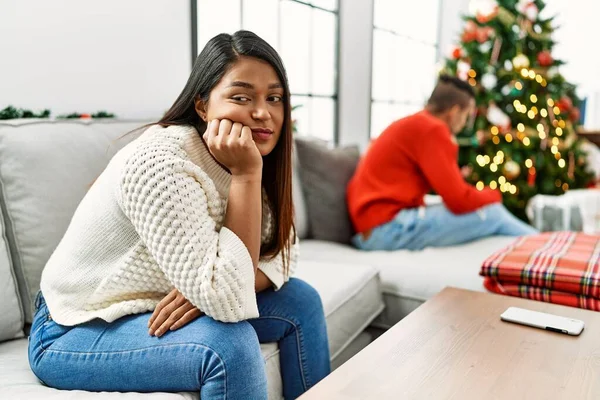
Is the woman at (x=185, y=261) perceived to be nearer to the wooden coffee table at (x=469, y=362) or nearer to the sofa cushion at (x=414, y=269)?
the wooden coffee table at (x=469, y=362)

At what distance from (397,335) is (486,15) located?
305cm

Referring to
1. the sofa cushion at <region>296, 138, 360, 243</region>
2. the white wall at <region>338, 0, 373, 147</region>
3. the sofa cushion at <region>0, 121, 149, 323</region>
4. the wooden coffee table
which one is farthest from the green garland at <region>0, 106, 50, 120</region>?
the white wall at <region>338, 0, 373, 147</region>

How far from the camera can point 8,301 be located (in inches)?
49.5

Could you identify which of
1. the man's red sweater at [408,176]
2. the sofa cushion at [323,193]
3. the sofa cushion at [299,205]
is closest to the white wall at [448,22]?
the man's red sweater at [408,176]

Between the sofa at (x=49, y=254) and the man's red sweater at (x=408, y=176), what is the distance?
365 mm

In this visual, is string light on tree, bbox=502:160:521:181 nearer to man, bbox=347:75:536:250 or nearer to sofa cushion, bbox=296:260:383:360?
man, bbox=347:75:536:250

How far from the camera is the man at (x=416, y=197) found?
2.25m

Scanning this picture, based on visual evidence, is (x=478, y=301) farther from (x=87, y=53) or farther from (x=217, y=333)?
(x=87, y=53)

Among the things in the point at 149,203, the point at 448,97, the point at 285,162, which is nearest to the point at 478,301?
the point at 285,162

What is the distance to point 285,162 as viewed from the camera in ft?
4.22

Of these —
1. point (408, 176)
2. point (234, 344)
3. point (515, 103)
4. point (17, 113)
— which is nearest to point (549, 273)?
point (408, 176)

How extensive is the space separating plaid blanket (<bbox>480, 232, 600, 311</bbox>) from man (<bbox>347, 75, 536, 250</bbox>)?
49 centimetres

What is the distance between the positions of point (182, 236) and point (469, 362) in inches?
23.0

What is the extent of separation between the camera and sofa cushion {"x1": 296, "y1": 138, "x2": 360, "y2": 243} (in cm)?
234
